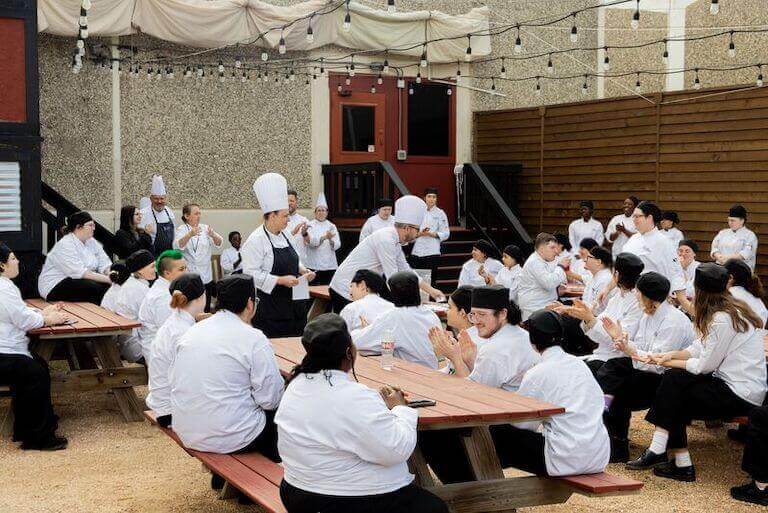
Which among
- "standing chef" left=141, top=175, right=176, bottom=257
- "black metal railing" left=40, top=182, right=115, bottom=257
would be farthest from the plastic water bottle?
"standing chef" left=141, top=175, right=176, bottom=257

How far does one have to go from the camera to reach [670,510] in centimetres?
538

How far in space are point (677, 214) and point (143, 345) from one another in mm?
8442

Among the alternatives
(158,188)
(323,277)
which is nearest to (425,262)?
(323,277)

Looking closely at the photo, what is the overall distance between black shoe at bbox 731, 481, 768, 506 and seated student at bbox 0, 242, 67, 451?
180 inches

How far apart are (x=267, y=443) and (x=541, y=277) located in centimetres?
501

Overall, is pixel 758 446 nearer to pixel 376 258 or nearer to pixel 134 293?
pixel 376 258

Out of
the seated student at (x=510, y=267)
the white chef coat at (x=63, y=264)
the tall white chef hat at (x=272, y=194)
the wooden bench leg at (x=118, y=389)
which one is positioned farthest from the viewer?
the seated student at (x=510, y=267)

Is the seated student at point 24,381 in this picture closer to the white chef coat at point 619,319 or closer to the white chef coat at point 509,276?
the white chef coat at point 619,319

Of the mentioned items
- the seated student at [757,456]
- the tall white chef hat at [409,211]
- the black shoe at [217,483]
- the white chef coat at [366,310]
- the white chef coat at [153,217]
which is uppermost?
the tall white chef hat at [409,211]

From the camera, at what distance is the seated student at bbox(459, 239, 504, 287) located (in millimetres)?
10961

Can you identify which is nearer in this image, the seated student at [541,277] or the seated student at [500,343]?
the seated student at [500,343]

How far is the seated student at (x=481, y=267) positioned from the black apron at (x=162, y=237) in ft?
12.6

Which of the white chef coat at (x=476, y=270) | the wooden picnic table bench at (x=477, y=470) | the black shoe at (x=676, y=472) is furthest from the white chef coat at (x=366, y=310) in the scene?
the white chef coat at (x=476, y=270)

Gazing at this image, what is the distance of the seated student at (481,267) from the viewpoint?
1096 cm
